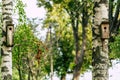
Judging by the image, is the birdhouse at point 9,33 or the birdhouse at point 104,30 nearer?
the birdhouse at point 104,30

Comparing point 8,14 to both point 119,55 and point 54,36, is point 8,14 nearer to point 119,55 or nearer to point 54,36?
point 119,55

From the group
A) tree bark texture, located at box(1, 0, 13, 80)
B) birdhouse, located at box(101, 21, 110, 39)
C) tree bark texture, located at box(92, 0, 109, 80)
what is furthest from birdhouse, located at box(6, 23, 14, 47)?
birdhouse, located at box(101, 21, 110, 39)

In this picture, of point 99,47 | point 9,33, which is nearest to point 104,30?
point 99,47

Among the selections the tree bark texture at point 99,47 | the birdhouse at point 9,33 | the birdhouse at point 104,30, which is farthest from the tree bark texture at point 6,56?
the birdhouse at point 104,30

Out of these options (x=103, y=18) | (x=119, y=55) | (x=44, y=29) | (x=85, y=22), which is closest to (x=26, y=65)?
(x=85, y=22)

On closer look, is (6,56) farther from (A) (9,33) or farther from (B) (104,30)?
(B) (104,30)

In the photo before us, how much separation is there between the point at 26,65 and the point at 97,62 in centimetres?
3112

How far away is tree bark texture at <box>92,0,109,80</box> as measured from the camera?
10.8 metres

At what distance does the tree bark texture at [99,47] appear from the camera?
35.4 ft

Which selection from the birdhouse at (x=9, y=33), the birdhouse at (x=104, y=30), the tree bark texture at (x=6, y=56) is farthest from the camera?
the tree bark texture at (x=6, y=56)

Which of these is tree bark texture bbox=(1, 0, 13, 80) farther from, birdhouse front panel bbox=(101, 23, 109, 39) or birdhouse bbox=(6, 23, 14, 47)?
birdhouse front panel bbox=(101, 23, 109, 39)

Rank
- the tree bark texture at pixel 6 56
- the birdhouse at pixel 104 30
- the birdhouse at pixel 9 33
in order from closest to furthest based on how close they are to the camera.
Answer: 1. the birdhouse at pixel 104 30
2. the birdhouse at pixel 9 33
3. the tree bark texture at pixel 6 56

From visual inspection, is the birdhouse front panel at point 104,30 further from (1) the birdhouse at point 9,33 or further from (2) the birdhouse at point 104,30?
(1) the birdhouse at point 9,33

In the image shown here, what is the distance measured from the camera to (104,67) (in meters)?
10.8
